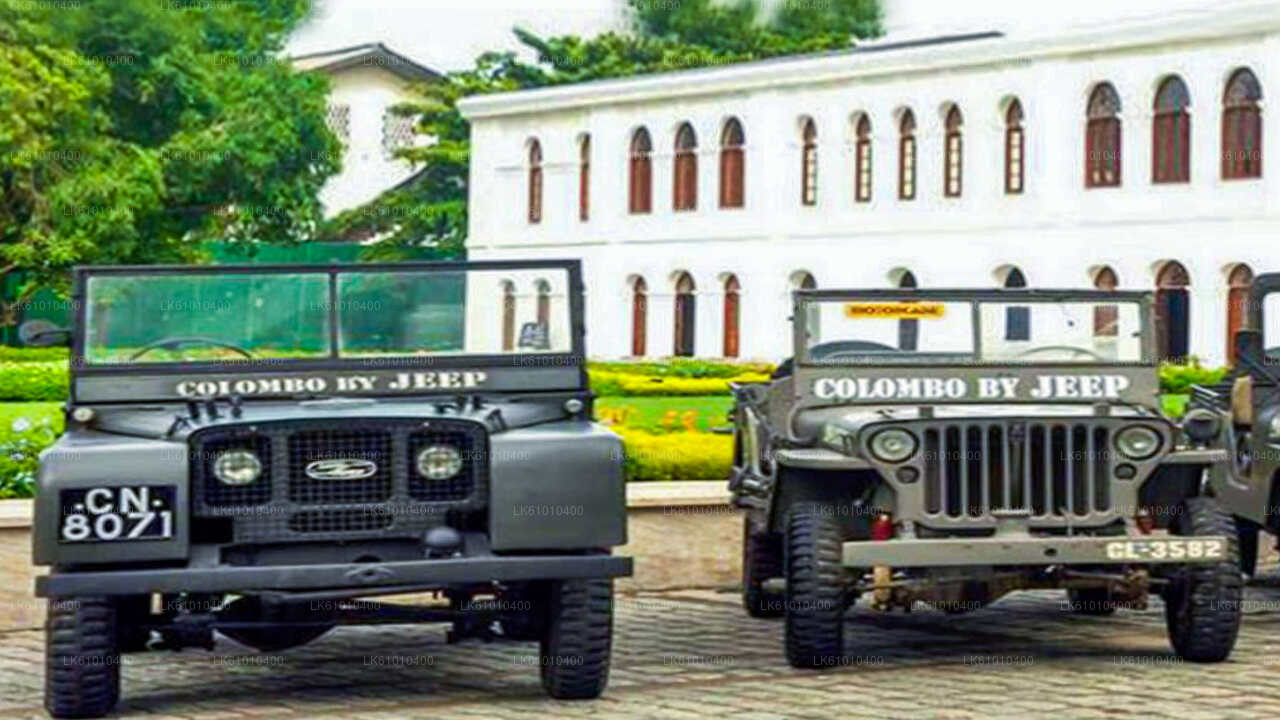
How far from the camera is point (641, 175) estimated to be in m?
A: 64.5

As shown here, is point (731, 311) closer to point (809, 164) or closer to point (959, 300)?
point (809, 164)

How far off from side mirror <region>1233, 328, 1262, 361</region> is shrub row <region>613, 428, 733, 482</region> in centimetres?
408

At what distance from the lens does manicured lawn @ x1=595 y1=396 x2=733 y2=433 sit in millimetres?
28766

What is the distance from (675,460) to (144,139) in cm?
4912

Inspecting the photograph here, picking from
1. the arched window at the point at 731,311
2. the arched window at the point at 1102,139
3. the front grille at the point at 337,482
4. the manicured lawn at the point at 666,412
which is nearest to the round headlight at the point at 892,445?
the front grille at the point at 337,482

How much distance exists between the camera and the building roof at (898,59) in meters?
50.9

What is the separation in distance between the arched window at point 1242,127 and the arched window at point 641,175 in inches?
624

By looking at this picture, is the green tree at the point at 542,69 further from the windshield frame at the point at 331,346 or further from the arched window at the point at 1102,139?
the windshield frame at the point at 331,346

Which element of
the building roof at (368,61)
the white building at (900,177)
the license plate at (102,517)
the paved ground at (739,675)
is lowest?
the paved ground at (739,675)

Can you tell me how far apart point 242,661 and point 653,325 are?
48896 mm

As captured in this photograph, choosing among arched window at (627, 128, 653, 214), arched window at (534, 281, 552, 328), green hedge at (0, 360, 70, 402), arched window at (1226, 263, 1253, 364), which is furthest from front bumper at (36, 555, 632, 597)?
arched window at (627, 128, 653, 214)

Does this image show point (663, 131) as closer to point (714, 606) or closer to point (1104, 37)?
point (1104, 37)

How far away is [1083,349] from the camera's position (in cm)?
1567

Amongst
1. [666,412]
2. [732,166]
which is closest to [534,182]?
[732,166]
